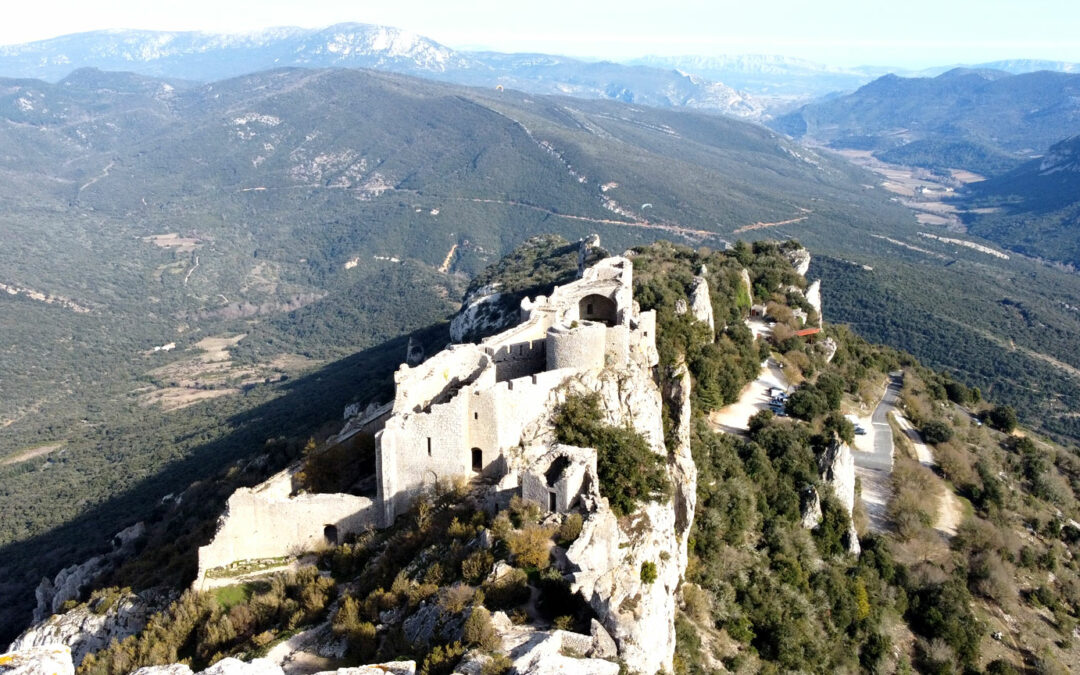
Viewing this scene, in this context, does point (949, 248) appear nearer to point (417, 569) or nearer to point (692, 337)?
point (692, 337)

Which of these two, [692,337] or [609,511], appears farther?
[692,337]

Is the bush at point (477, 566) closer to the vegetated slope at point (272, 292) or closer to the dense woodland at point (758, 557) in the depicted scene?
the dense woodland at point (758, 557)

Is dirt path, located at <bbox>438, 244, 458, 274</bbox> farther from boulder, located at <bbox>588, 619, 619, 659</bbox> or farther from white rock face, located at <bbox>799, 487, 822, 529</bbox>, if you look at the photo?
boulder, located at <bbox>588, 619, 619, 659</bbox>

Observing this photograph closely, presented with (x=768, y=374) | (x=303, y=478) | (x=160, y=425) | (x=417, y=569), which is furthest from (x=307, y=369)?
(x=417, y=569)

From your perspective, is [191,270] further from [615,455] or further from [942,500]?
[615,455]

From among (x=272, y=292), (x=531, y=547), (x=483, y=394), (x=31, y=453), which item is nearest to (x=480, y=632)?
(x=531, y=547)
